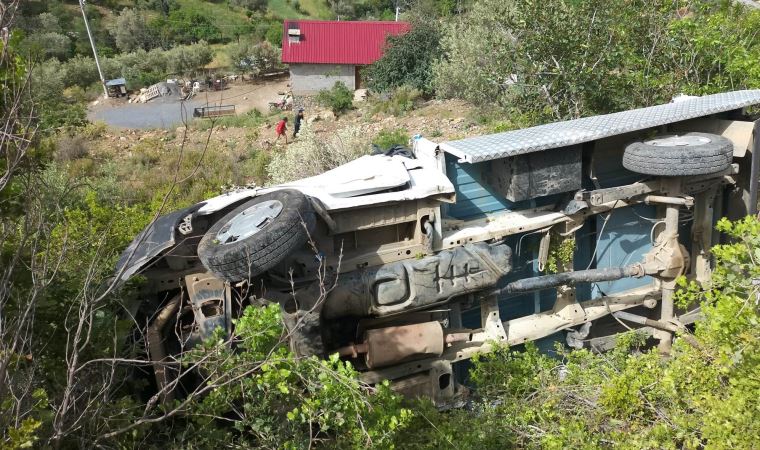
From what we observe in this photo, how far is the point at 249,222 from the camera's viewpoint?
447 cm

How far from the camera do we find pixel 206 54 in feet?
113

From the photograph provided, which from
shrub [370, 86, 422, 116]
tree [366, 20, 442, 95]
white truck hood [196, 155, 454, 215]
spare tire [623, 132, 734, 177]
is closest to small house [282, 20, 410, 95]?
tree [366, 20, 442, 95]

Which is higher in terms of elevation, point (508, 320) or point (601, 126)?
point (601, 126)

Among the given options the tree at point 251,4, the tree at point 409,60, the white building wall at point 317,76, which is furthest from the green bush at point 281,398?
the tree at point 251,4

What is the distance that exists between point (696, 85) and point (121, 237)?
849 centimetres

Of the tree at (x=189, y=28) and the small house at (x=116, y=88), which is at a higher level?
the tree at (x=189, y=28)

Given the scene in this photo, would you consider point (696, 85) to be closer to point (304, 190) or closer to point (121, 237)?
point (304, 190)

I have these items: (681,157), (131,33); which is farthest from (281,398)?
(131,33)

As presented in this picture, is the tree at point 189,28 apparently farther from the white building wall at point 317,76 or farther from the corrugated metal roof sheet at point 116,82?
the white building wall at point 317,76

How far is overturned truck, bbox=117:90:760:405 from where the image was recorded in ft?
15.0

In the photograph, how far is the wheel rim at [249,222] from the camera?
4.38m

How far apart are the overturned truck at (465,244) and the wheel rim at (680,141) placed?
0.10 feet

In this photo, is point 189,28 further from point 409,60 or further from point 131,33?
point 409,60

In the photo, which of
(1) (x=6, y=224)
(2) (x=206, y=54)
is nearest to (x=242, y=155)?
(1) (x=6, y=224)
